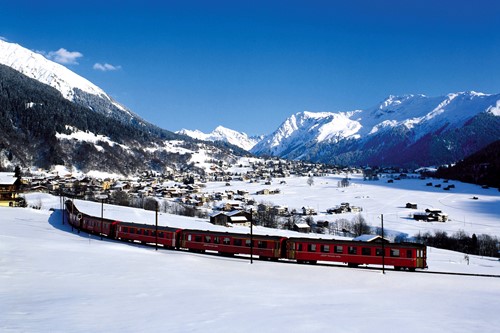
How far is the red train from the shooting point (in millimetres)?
37438

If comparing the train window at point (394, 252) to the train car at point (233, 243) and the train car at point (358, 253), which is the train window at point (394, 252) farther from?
the train car at point (233, 243)

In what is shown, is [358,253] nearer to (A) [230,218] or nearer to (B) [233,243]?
(B) [233,243]

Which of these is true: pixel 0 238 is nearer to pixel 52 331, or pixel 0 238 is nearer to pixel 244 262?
pixel 244 262

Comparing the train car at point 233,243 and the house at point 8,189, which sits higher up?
the house at point 8,189

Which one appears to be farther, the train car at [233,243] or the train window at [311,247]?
the train car at [233,243]

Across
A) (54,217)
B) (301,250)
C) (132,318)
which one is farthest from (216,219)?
(132,318)

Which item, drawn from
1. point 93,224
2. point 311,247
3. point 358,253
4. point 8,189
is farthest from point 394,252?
point 8,189

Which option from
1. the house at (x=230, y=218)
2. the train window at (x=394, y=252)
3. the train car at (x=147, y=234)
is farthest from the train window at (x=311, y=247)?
the house at (x=230, y=218)

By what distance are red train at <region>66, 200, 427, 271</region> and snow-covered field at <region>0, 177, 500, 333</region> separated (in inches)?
72.8

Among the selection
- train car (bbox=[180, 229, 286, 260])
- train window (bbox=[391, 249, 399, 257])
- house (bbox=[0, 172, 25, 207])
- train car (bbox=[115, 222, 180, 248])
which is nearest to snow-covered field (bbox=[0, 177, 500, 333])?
train car (bbox=[180, 229, 286, 260])

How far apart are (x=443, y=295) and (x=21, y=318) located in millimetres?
21748

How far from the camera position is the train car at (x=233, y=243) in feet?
132

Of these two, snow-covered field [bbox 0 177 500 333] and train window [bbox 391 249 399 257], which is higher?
train window [bbox 391 249 399 257]

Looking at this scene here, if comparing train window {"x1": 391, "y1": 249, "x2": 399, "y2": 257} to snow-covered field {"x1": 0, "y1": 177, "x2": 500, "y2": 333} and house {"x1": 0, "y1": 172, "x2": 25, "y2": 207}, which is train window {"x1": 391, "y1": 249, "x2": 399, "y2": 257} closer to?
snow-covered field {"x1": 0, "y1": 177, "x2": 500, "y2": 333}
